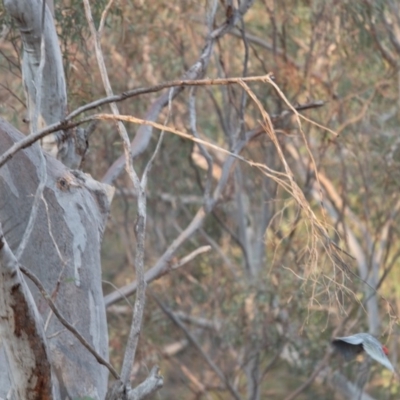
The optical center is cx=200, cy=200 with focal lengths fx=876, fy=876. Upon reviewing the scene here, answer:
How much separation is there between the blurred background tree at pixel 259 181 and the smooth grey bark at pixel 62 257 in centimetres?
276

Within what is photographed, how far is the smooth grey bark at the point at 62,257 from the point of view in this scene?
7.92 feet

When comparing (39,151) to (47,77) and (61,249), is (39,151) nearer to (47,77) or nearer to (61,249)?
(61,249)

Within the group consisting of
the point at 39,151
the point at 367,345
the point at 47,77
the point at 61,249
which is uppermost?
the point at 47,77

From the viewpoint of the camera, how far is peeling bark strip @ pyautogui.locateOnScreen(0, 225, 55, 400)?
1753mm

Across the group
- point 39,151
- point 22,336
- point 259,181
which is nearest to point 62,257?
point 39,151

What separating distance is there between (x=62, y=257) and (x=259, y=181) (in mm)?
5468

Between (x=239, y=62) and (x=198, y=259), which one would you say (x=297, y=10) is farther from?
(x=198, y=259)

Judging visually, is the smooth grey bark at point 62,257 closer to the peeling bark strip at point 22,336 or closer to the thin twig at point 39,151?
the thin twig at point 39,151

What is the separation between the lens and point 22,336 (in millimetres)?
1819

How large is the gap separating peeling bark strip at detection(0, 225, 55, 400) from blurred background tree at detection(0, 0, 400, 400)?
352 cm

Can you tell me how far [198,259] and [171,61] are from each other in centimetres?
189

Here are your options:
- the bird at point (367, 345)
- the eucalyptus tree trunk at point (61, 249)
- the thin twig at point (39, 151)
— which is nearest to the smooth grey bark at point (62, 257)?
the eucalyptus tree trunk at point (61, 249)

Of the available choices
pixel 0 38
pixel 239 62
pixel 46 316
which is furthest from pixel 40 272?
pixel 239 62

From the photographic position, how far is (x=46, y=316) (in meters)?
2.41
